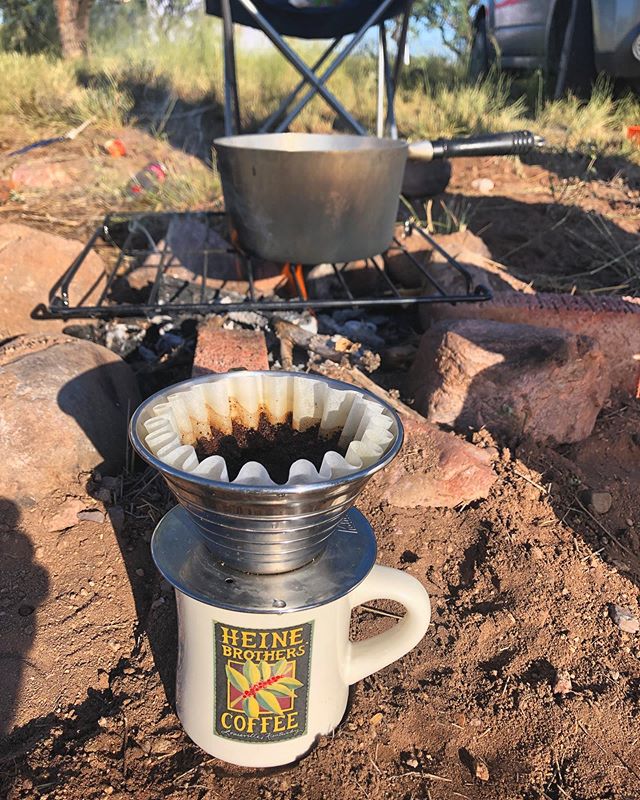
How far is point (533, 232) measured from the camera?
10.8ft

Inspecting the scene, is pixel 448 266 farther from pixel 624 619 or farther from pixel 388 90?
pixel 624 619

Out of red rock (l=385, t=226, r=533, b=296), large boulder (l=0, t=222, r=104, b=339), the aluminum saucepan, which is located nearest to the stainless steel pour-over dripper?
the aluminum saucepan

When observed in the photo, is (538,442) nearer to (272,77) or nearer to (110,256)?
(110,256)

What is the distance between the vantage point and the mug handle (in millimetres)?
968

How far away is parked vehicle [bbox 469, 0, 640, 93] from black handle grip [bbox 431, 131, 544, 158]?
8.89 ft

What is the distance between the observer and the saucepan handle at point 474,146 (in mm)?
2270

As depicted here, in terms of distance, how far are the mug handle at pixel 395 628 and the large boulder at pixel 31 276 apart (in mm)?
1500

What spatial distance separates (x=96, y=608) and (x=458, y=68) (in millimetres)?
6171

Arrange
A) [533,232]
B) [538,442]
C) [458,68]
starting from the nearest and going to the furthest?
[538,442]
[533,232]
[458,68]

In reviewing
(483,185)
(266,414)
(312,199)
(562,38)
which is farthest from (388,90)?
(562,38)

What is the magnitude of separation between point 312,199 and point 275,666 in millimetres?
1387

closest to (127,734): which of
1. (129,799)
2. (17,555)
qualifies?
(129,799)

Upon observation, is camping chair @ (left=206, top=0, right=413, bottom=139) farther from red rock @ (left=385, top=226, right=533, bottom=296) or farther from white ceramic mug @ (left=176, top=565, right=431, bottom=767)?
white ceramic mug @ (left=176, top=565, right=431, bottom=767)

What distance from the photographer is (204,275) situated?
2193 millimetres
